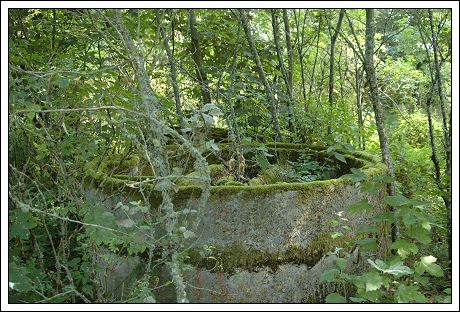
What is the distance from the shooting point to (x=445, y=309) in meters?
2.85

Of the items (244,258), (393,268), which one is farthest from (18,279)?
(393,268)

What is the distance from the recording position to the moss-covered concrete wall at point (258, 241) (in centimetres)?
354

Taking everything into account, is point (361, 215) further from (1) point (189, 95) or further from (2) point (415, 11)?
(1) point (189, 95)

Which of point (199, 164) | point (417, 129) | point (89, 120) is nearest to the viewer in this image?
point (199, 164)

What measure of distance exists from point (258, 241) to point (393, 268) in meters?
1.06

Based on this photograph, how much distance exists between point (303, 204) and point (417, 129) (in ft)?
24.2

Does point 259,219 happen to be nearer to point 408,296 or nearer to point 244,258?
point 244,258

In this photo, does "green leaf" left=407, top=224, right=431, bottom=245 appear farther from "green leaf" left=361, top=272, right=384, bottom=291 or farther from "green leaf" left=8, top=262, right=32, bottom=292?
"green leaf" left=8, top=262, right=32, bottom=292

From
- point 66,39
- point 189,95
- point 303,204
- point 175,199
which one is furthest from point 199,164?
point 189,95

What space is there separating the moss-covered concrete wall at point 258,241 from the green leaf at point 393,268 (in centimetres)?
76

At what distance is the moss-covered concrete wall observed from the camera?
3543 mm

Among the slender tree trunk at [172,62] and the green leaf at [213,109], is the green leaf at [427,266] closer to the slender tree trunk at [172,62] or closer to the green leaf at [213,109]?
the green leaf at [213,109]

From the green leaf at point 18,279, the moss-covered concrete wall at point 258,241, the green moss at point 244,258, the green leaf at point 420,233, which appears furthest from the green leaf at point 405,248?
the green leaf at point 18,279

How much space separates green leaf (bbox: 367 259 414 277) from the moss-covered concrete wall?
2.48 feet
